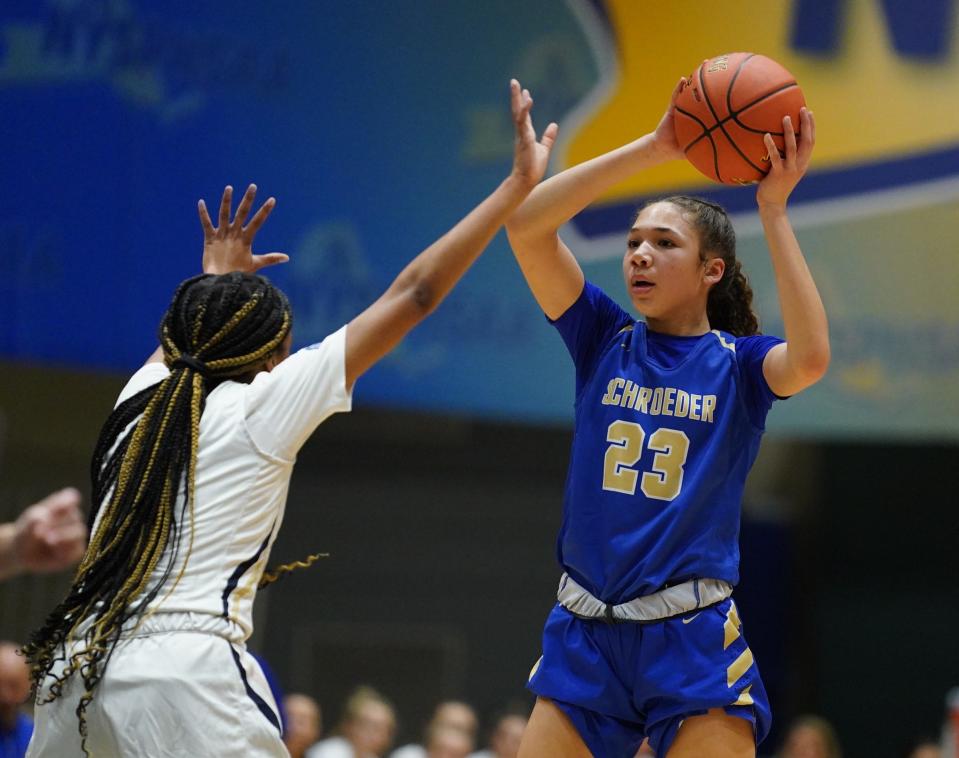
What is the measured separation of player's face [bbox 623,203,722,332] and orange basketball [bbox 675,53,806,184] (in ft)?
0.61

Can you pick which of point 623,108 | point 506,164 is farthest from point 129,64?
point 623,108

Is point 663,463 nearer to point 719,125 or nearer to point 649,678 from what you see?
point 649,678

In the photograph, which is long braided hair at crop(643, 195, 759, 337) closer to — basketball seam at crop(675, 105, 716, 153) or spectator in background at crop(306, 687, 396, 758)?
basketball seam at crop(675, 105, 716, 153)

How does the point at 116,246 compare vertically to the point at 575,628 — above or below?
above

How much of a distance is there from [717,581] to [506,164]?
5989mm

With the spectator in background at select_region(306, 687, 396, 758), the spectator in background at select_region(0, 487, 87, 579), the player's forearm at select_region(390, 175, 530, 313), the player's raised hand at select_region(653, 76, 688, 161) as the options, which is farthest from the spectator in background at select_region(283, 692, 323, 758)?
the player's forearm at select_region(390, 175, 530, 313)

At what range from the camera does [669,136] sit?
12.6 feet

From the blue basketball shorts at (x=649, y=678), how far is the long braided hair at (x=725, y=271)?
89 cm

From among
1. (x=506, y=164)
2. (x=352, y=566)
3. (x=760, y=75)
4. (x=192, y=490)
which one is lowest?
(x=352, y=566)

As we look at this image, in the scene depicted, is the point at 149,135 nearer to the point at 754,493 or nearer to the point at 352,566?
the point at 352,566

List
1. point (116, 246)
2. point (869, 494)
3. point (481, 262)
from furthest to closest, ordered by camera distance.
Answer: point (869, 494) < point (481, 262) < point (116, 246)

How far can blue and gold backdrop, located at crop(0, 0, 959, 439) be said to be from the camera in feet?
27.6

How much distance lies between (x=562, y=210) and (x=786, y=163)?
0.63m

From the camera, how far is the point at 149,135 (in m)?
8.53
